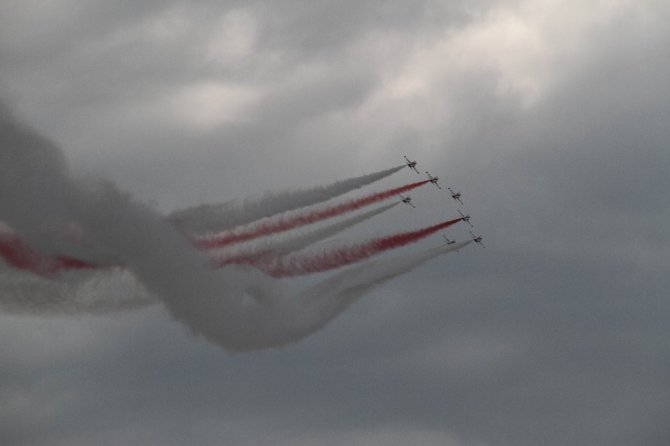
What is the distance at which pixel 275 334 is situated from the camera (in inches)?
5079

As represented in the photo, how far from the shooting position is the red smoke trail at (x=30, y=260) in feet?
396

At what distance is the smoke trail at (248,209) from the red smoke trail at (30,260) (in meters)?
5.73

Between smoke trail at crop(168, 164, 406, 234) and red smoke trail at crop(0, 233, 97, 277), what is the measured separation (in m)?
5.73

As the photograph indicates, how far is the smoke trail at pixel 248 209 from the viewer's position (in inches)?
4956

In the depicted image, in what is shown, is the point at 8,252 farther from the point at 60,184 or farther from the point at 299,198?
the point at 299,198

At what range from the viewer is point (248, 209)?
416 feet

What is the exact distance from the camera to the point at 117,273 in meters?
126

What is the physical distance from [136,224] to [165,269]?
3053 mm

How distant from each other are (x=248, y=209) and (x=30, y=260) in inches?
483

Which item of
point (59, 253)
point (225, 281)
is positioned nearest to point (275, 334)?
point (225, 281)

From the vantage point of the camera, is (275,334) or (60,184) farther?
(275,334)

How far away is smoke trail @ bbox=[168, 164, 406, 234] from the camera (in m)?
126

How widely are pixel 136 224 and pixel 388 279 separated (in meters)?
16.2

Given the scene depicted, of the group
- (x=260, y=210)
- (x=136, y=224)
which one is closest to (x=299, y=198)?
(x=260, y=210)
